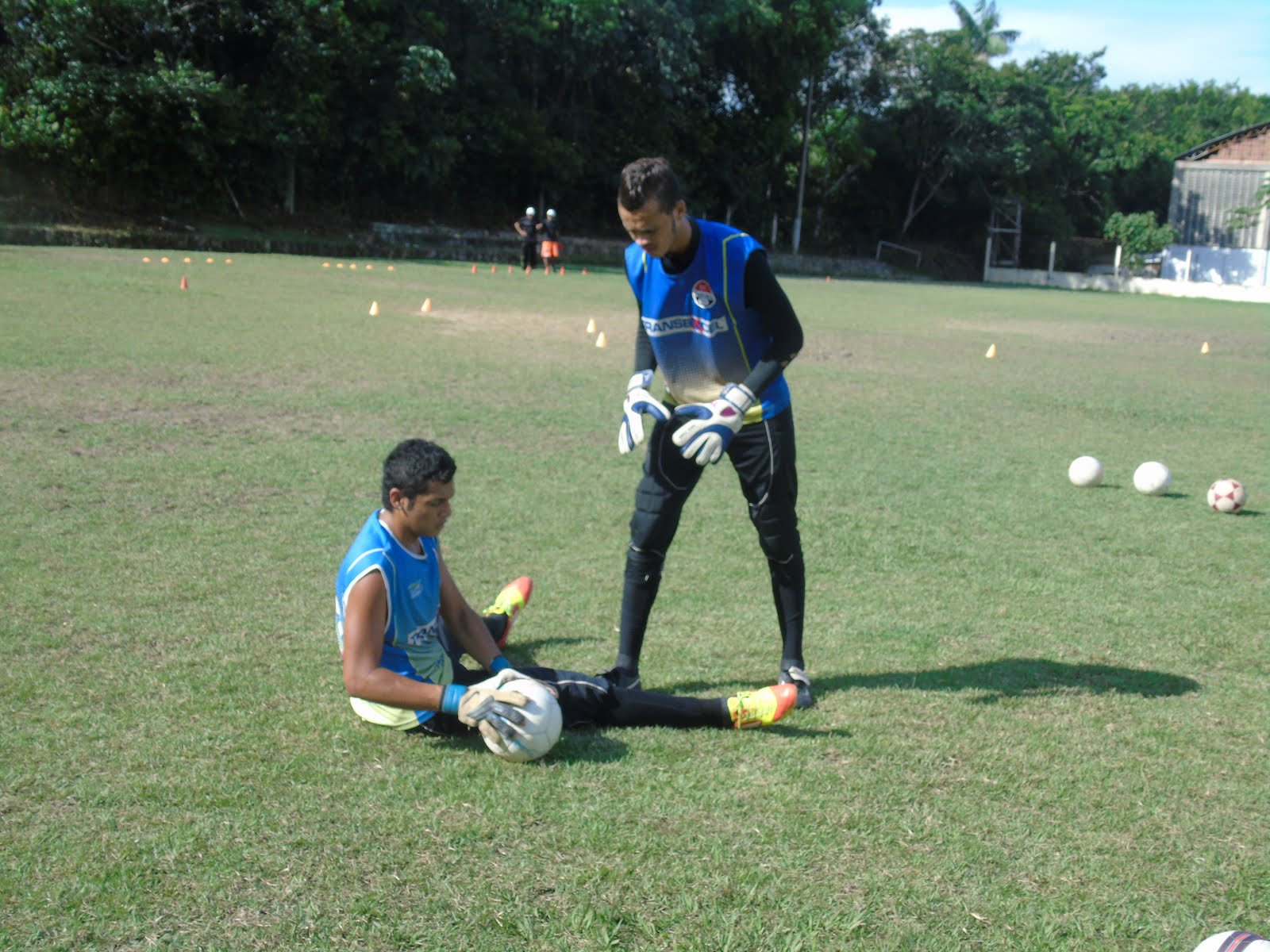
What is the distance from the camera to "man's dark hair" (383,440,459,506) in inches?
158

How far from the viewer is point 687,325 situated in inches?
185

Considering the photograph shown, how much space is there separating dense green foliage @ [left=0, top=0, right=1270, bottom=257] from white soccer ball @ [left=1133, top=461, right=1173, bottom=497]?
30.6m

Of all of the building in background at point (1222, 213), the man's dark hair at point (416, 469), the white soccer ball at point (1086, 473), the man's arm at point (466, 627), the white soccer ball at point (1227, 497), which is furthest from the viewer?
the building in background at point (1222, 213)

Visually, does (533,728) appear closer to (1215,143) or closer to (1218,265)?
(1218,265)

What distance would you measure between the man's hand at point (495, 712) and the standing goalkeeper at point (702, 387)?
0.92 metres

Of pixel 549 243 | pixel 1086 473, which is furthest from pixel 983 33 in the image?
pixel 1086 473

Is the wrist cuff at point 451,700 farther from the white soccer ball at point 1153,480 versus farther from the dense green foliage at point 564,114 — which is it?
the dense green foliage at point 564,114

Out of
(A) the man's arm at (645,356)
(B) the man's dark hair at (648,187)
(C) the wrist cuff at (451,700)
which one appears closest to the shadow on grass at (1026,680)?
(A) the man's arm at (645,356)

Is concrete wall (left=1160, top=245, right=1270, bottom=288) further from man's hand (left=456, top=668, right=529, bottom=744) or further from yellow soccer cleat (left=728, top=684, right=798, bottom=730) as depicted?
man's hand (left=456, top=668, right=529, bottom=744)

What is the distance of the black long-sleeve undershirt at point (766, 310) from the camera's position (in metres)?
4.53

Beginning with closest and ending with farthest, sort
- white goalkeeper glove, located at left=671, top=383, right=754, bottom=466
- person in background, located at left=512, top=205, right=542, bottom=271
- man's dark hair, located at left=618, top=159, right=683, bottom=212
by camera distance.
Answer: man's dark hair, located at left=618, top=159, right=683, bottom=212, white goalkeeper glove, located at left=671, top=383, right=754, bottom=466, person in background, located at left=512, top=205, right=542, bottom=271

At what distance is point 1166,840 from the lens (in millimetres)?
3645

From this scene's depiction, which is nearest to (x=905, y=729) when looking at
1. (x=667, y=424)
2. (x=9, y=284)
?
(x=667, y=424)

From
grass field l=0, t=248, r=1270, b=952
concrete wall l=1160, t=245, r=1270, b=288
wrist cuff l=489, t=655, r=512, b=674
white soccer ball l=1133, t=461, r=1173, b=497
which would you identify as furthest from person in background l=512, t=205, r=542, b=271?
concrete wall l=1160, t=245, r=1270, b=288
